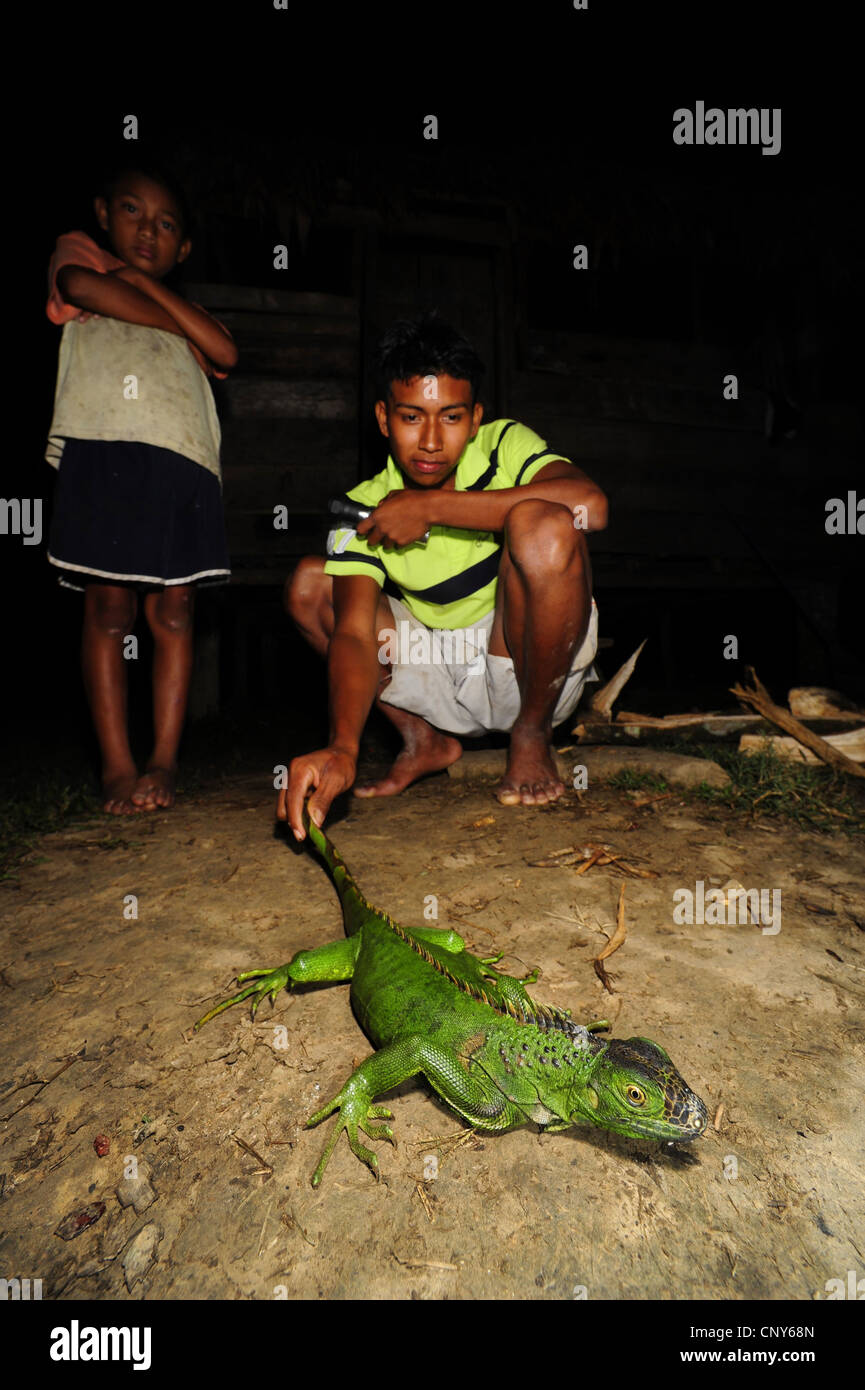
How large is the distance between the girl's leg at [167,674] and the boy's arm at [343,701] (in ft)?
2.97

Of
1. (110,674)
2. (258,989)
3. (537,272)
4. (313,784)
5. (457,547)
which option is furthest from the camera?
(537,272)

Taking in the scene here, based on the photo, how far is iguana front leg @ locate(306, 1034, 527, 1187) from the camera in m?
1.53

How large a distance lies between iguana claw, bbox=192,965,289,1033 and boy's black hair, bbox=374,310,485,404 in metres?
2.75

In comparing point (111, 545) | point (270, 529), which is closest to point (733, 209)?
point (270, 529)

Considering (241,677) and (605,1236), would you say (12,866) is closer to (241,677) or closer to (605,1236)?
(605,1236)

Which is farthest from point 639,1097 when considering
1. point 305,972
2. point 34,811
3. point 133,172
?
point 133,172

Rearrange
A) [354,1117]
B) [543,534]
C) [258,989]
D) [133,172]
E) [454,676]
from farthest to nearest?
1. [454,676]
2. [133,172]
3. [543,534]
4. [258,989]
5. [354,1117]

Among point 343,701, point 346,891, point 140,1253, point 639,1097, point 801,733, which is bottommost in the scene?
point 140,1253

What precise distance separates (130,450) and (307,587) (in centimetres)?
115

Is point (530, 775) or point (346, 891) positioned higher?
point (530, 775)

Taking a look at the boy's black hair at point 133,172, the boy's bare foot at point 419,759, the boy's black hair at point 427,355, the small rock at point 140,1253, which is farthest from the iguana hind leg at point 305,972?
the boy's black hair at point 133,172

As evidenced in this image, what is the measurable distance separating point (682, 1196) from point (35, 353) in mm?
12722

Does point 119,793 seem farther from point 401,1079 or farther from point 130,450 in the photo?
point 401,1079

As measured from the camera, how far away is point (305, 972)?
6.59 ft
